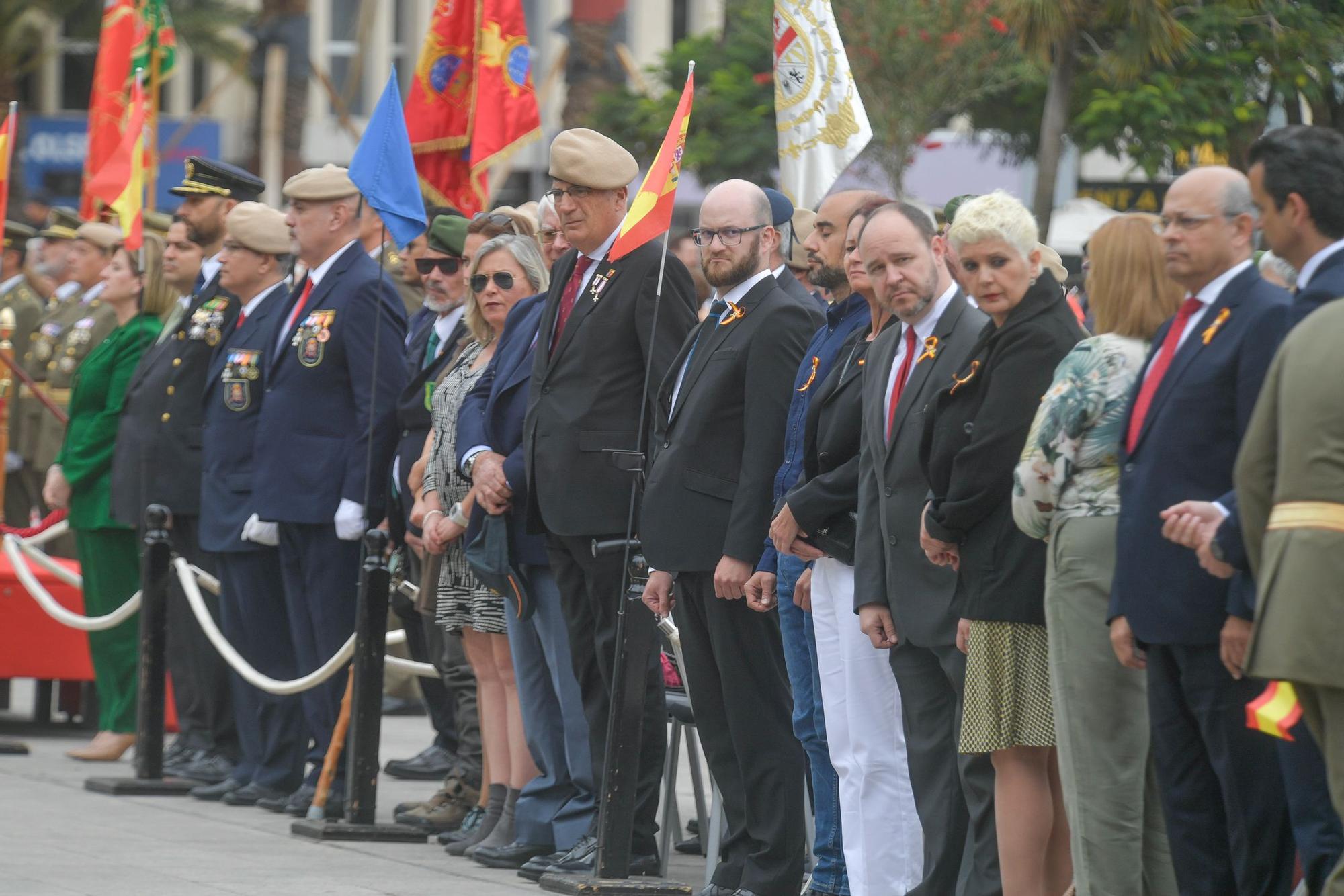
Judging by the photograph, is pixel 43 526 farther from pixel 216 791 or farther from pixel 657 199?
pixel 657 199

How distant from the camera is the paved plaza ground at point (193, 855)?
7418 mm

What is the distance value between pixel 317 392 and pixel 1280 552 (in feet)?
17.8

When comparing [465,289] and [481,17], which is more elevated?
[481,17]

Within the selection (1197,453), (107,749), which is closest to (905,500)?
(1197,453)

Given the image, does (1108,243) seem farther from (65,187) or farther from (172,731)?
(65,187)

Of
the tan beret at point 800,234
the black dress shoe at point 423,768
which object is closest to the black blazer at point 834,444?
the tan beret at point 800,234

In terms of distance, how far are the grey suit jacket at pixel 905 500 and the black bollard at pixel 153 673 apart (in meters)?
4.56

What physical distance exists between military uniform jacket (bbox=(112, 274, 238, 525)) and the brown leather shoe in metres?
1.19

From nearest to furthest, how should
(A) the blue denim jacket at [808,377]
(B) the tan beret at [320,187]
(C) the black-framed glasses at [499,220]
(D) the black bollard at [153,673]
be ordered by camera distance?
(A) the blue denim jacket at [808,377]
(C) the black-framed glasses at [499,220]
(B) the tan beret at [320,187]
(D) the black bollard at [153,673]

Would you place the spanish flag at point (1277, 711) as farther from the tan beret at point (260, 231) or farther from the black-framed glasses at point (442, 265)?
the tan beret at point (260, 231)

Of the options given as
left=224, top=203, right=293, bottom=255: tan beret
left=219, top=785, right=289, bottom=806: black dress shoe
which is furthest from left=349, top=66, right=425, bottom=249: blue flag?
left=219, top=785, right=289, bottom=806: black dress shoe

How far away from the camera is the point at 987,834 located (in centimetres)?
590

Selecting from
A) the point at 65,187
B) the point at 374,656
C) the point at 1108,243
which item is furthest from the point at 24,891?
the point at 65,187

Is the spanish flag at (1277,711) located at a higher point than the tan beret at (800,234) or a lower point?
lower
